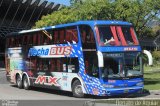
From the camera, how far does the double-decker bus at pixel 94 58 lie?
66.9 feet

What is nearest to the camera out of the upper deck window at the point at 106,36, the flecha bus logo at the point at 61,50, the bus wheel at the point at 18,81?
the upper deck window at the point at 106,36

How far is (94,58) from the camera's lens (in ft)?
67.5

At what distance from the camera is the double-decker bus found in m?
20.4

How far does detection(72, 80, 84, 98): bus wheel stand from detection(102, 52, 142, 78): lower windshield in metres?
1.76

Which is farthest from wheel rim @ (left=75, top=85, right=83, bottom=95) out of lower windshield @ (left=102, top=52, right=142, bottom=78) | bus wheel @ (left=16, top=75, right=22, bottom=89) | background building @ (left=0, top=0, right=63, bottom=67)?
background building @ (left=0, top=0, right=63, bottom=67)

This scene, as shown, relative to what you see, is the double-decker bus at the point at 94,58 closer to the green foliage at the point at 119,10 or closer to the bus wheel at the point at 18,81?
the bus wheel at the point at 18,81

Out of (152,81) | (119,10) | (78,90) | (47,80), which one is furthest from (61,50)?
(152,81)

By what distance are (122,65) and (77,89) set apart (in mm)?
2579

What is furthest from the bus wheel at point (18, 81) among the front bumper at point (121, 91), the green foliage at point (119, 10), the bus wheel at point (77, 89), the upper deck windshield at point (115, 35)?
the upper deck windshield at point (115, 35)

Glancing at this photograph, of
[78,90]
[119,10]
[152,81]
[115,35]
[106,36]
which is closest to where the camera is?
[106,36]

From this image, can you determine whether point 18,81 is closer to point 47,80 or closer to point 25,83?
point 25,83

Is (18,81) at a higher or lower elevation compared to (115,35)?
lower

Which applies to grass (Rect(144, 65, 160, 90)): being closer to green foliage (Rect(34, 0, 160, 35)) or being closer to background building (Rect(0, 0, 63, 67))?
green foliage (Rect(34, 0, 160, 35))

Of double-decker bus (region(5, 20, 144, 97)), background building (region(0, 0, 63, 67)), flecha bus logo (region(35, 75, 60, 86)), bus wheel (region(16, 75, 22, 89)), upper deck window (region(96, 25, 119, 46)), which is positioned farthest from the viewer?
background building (region(0, 0, 63, 67))
